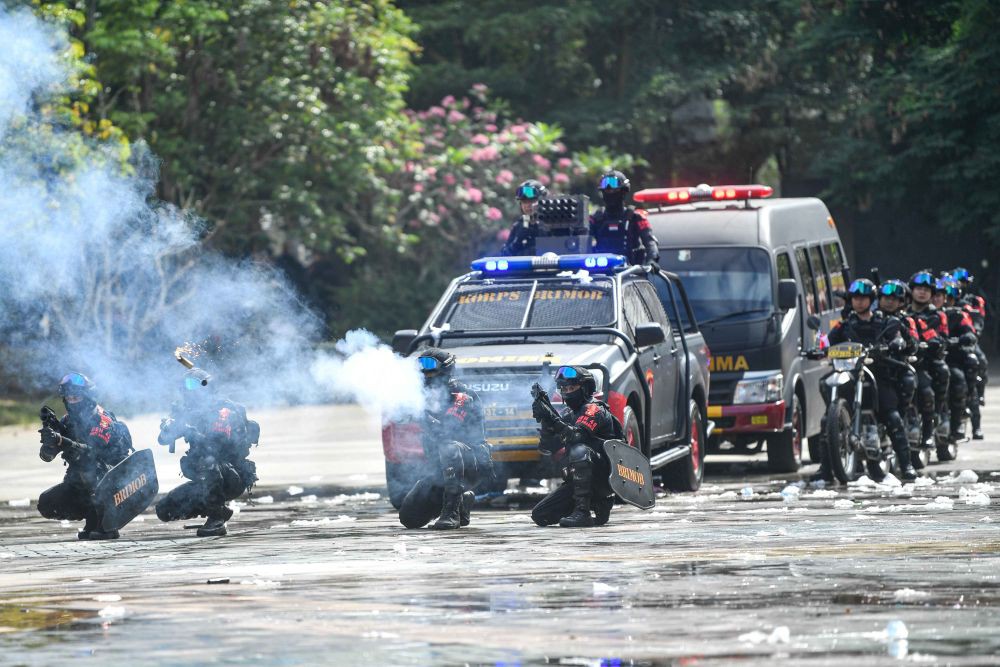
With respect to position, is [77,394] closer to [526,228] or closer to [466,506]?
[466,506]

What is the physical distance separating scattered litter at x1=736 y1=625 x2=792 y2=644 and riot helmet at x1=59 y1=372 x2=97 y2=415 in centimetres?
705

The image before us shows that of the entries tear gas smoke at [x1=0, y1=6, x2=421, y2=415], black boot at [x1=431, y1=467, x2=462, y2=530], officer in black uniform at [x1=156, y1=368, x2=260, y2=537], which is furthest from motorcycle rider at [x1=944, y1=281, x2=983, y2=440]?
officer in black uniform at [x1=156, y1=368, x2=260, y2=537]

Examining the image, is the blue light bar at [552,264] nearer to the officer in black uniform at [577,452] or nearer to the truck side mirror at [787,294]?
the officer in black uniform at [577,452]

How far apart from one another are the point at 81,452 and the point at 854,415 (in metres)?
6.52

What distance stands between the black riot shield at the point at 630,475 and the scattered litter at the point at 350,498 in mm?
3141

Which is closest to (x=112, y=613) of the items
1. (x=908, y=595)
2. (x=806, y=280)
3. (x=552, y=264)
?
(x=908, y=595)

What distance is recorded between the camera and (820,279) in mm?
20938

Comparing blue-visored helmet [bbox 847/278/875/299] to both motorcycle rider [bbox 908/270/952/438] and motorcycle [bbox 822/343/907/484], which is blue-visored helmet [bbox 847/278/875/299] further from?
motorcycle rider [bbox 908/270/952/438]

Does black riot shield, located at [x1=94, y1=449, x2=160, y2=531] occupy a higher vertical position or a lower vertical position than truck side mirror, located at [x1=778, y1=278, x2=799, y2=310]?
lower

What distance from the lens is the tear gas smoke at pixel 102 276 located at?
2352cm

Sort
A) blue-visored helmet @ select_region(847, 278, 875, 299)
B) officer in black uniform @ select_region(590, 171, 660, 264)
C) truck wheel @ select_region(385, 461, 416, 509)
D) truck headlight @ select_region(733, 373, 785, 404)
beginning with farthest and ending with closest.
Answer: truck headlight @ select_region(733, 373, 785, 404) < officer in black uniform @ select_region(590, 171, 660, 264) < blue-visored helmet @ select_region(847, 278, 875, 299) < truck wheel @ select_region(385, 461, 416, 509)

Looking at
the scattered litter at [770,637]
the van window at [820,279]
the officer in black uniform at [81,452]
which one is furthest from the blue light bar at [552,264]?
the scattered litter at [770,637]

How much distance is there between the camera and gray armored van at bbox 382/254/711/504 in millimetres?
15273

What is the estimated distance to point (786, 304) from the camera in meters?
18.5
